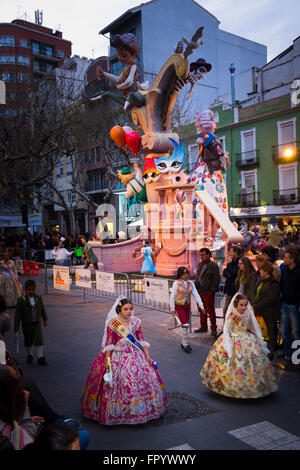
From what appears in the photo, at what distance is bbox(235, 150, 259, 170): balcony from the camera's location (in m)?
30.5

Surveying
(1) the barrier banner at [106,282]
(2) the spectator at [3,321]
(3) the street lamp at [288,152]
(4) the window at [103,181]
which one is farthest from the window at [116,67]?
(2) the spectator at [3,321]

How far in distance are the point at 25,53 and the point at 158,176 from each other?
40837 millimetres

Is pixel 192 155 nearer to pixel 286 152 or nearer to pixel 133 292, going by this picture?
pixel 286 152

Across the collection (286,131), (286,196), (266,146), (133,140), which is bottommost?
(286,196)

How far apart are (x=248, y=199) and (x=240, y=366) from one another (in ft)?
87.1

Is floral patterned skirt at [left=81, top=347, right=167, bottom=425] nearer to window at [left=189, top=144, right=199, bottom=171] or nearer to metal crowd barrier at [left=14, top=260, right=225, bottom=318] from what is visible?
metal crowd barrier at [left=14, top=260, right=225, bottom=318]

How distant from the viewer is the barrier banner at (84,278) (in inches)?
500

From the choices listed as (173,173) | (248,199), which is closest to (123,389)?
(173,173)

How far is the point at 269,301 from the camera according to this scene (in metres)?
6.91

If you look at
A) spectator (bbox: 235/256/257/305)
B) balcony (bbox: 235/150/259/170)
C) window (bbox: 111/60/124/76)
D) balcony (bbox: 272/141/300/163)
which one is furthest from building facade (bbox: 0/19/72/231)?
spectator (bbox: 235/256/257/305)

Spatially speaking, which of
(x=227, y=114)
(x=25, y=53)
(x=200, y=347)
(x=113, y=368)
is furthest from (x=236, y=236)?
(x=25, y=53)

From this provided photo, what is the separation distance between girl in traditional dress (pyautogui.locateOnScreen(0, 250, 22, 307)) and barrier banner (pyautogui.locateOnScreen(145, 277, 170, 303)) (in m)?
4.45

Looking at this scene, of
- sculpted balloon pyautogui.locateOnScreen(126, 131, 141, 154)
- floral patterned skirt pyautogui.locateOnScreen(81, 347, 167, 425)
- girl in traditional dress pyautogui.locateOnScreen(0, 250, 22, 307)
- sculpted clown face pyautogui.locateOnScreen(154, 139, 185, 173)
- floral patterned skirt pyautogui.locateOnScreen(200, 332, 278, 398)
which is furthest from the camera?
sculpted balloon pyautogui.locateOnScreen(126, 131, 141, 154)
